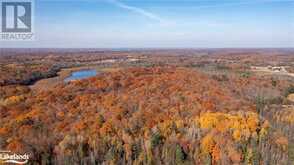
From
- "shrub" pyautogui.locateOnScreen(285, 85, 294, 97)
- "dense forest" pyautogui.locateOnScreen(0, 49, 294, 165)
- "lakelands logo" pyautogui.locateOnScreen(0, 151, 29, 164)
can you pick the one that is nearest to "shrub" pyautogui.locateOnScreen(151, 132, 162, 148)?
"dense forest" pyautogui.locateOnScreen(0, 49, 294, 165)

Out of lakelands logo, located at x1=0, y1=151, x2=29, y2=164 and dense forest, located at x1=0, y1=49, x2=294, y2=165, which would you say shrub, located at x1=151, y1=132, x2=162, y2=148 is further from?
lakelands logo, located at x1=0, y1=151, x2=29, y2=164

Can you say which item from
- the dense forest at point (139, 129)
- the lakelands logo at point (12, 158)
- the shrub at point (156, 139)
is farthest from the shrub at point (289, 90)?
the lakelands logo at point (12, 158)

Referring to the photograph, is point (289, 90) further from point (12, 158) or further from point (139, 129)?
point (12, 158)

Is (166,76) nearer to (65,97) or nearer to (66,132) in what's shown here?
(65,97)

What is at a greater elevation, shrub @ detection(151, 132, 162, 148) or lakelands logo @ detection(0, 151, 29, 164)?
lakelands logo @ detection(0, 151, 29, 164)

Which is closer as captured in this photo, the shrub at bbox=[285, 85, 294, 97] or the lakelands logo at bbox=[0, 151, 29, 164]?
the lakelands logo at bbox=[0, 151, 29, 164]

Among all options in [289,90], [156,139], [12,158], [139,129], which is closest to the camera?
[12,158]

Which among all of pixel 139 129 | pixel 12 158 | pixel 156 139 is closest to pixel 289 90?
pixel 156 139

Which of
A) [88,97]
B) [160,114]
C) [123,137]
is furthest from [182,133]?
[88,97]

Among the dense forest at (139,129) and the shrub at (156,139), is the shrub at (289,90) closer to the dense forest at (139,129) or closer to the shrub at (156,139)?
the dense forest at (139,129)
